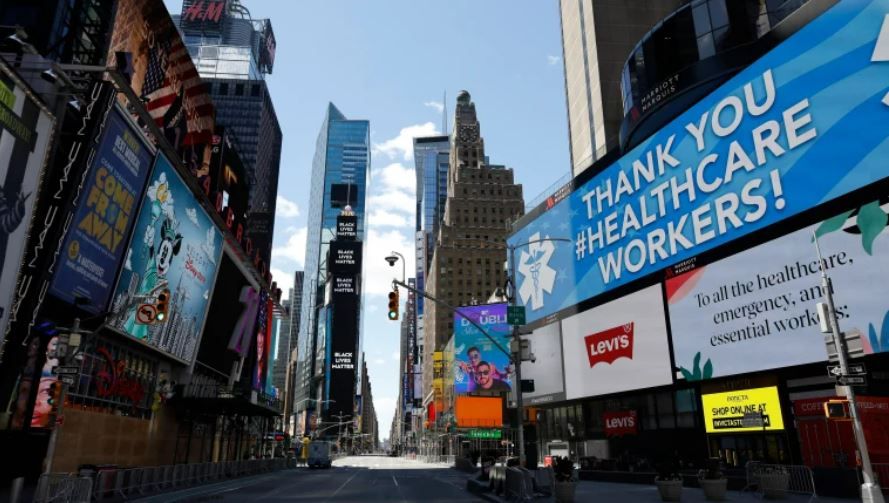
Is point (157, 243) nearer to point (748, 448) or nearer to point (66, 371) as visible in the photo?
point (66, 371)

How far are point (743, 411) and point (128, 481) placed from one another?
29.7 metres

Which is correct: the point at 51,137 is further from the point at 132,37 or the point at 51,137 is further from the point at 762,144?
the point at 762,144

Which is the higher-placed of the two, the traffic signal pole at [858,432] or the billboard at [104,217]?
the billboard at [104,217]

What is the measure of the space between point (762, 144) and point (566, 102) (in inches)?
2040

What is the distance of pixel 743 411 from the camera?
30.5 meters

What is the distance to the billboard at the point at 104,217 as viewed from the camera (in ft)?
84.5

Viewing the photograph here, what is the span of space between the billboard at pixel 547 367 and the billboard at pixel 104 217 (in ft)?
104

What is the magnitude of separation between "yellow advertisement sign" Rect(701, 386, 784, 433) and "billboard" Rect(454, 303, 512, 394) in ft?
186

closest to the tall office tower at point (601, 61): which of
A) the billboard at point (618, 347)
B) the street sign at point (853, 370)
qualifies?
the billboard at point (618, 347)

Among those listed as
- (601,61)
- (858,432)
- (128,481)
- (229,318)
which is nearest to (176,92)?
(229,318)

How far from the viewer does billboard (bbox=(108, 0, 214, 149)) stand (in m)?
37.7

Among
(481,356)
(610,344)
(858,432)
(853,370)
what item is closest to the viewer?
(858,432)

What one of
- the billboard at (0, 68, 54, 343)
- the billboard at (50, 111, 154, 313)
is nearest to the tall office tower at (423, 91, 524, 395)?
the billboard at (50, 111, 154, 313)

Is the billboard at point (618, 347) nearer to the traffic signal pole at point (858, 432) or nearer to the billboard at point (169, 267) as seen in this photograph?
the traffic signal pole at point (858, 432)
